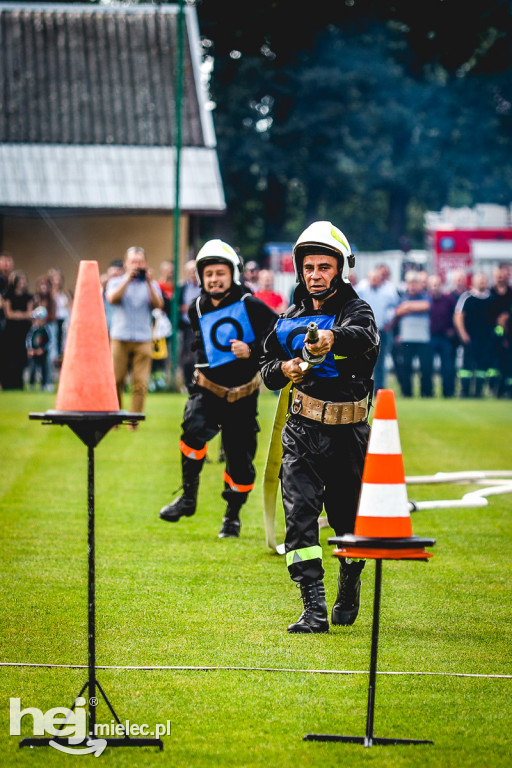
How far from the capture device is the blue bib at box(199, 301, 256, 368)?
922 centimetres

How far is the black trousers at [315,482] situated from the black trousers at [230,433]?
2682 mm

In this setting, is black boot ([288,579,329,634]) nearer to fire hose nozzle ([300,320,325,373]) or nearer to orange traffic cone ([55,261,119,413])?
fire hose nozzle ([300,320,325,373])

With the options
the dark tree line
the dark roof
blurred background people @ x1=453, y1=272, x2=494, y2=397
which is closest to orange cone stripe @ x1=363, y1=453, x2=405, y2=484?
blurred background people @ x1=453, y1=272, x2=494, y2=397

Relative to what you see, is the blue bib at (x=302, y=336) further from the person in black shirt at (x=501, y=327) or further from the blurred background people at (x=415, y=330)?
the person in black shirt at (x=501, y=327)

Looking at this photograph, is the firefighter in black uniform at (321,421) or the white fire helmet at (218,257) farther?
the white fire helmet at (218,257)

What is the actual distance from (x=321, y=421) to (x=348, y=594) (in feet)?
2.94

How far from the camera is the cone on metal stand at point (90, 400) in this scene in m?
4.73

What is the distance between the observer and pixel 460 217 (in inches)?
1255

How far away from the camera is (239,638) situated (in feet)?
20.5

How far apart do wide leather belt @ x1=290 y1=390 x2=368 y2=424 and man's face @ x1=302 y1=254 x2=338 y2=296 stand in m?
0.56

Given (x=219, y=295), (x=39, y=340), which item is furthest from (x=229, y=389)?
(x=39, y=340)

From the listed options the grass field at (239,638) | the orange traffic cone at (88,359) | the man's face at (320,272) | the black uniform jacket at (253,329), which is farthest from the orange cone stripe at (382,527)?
the black uniform jacket at (253,329)

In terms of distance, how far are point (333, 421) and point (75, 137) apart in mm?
27168

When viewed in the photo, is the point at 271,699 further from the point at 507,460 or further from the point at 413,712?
the point at 507,460
